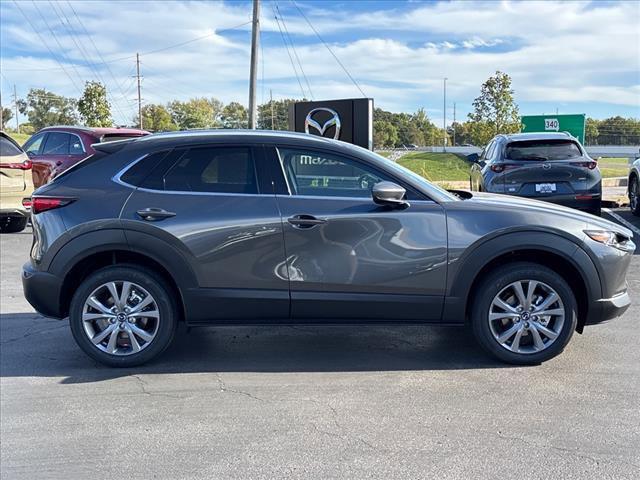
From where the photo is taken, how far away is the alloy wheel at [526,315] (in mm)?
4574

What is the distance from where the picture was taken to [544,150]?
390 inches

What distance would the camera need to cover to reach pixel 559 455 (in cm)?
337

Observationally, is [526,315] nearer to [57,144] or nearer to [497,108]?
[57,144]

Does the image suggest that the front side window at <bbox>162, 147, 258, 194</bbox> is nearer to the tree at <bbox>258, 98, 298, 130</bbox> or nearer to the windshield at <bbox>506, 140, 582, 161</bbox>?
the windshield at <bbox>506, 140, 582, 161</bbox>

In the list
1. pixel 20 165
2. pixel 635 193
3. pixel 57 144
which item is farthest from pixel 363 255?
pixel 57 144

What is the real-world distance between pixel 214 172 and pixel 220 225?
1.51 feet

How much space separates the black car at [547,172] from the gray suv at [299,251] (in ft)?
16.4

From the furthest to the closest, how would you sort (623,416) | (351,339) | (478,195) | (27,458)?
(351,339)
(478,195)
(623,416)
(27,458)

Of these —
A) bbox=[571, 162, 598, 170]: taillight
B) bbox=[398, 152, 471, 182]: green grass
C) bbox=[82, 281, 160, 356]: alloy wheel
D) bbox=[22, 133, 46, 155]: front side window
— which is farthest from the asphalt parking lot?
bbox=[398, 152, 471, 182]: green grass

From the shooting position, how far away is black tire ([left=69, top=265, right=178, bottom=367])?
466 cm

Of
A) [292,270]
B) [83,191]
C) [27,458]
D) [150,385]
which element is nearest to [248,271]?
[292,270]

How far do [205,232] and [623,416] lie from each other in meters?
3.05

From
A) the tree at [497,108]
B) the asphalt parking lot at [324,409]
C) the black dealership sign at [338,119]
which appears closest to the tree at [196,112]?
the tree at [497,108]

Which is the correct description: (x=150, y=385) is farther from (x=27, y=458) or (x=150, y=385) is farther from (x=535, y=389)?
(x=535, y=389)
